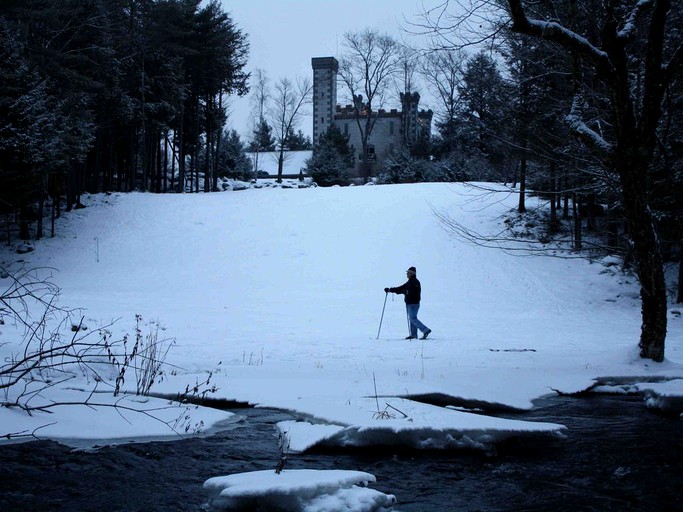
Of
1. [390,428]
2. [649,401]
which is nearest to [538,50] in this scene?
[649,401]

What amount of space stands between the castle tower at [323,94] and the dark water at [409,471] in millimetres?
91004

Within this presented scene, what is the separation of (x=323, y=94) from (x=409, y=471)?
9964 cm

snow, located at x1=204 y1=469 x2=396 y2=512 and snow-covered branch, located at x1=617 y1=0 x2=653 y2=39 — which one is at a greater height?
snow-covered branch, located at x1=617 y1=0 x2=653 y2=39

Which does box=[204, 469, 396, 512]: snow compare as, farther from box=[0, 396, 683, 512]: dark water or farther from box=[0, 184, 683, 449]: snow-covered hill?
box=[0, 184, 683, 449]: snow-covered hill

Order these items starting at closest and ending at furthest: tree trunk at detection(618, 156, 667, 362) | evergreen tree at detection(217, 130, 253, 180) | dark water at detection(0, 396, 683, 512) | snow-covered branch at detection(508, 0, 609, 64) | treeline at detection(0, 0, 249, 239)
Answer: dark water at detection(0, 396, 683, 512)
snow-covered branch at detection(508, 0, 609, 64)
tree trunk at detection(618, 156, 667, 362)
treeline at detection(0, 0, 249, 239)
evergreen tree at detection(217, 130, 253, 180)

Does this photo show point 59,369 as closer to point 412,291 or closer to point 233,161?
point 412,291

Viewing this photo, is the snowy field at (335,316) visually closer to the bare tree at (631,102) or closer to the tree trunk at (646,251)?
the tree trunk at (646,251)

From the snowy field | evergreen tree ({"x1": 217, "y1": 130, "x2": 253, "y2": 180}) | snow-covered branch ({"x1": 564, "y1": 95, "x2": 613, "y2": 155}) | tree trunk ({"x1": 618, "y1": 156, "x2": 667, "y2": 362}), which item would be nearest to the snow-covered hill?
the snowy field

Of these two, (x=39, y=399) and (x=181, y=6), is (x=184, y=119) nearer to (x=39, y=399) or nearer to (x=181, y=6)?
(x=181, y=6)

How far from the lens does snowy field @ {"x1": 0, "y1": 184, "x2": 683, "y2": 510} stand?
6.82 metres

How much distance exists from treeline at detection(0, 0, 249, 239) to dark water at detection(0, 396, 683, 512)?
1091 cm

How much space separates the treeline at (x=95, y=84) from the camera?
74.1ft

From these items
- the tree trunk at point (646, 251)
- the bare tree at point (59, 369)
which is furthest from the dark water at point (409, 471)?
the tree trunk at point (646, 251)

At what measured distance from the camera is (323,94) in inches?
3959
